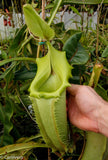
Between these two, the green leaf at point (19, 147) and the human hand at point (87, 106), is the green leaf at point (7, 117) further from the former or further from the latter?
the human hand at point (87, 106)

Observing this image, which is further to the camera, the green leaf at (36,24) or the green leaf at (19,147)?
the green leaf at (19,147)

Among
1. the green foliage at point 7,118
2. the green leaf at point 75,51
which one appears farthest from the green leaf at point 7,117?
the green leaf at point 75,51

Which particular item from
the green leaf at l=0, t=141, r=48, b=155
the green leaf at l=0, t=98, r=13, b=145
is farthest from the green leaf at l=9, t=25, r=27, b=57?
the green leaf at l=0, t=141, r=48, b=155

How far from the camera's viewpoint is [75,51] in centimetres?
70

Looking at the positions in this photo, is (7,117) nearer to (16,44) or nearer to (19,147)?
(19,147)

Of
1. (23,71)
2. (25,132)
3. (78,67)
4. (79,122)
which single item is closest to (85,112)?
(79,122)

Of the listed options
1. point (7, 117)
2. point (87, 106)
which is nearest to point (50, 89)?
point (87, 106)

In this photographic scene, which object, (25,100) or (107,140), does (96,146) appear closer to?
(107,140)

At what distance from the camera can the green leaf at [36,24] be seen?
439mm

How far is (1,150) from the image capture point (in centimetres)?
73

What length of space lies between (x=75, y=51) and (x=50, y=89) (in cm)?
23

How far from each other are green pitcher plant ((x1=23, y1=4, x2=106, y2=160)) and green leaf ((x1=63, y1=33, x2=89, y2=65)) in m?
0.13

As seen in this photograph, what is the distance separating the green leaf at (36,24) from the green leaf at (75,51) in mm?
185

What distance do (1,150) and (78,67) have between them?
0.49 meters
